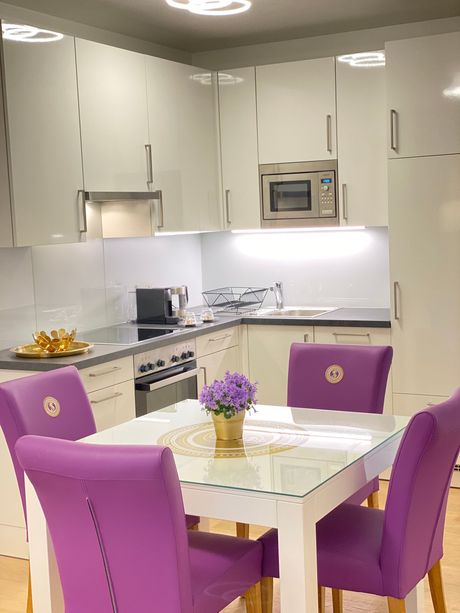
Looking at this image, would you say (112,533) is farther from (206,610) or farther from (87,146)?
(87,146)

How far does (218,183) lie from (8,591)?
2.76 meters

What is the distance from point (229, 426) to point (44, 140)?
1.84 meters

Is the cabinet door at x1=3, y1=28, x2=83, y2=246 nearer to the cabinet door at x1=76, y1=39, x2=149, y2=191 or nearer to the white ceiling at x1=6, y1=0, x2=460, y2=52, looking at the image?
the cabinet door at x1=76, y1=39, x2=149, y2=191

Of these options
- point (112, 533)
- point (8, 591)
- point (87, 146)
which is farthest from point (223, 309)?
point (112, 533)

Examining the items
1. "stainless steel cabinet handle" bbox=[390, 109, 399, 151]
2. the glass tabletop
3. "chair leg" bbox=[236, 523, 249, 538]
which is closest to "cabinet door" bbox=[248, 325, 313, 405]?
"stainless steel cabinet handle" bbox=[390, 109, 399, 151]

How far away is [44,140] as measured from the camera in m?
3.93

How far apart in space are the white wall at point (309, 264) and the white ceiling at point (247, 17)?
123cm

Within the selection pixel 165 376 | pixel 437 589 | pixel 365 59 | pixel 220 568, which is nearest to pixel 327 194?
pixel 365 59

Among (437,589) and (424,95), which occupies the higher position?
(424,95)

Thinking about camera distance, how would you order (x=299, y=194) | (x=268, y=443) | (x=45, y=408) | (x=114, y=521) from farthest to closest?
(x=299, y=194)
(x=45, y=408)
(x=268, y=443)
(x=114, y=521)

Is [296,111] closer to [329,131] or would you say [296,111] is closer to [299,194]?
[329,131]

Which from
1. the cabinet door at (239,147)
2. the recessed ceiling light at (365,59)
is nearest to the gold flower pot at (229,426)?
the cabinet door at (239,147)

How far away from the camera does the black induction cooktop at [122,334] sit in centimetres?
428

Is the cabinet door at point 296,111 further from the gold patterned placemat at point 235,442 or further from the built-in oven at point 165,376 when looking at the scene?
the gold patterned placemat at point 235,442
